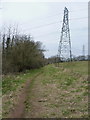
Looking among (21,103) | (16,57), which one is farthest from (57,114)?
(16,57)

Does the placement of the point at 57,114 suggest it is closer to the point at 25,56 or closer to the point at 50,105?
the point at 50,105

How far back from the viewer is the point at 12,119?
9.16 metres

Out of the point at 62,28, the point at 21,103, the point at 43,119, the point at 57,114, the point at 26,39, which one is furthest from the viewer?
the point at 26,39

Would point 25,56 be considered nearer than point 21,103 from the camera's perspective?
No

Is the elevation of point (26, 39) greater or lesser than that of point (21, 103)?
greater

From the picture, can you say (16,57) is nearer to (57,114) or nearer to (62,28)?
(62,28)

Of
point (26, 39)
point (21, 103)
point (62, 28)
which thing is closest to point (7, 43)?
point (26, 39)

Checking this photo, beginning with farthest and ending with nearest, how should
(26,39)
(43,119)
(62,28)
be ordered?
(26,39) < (62,28) < (43,119)

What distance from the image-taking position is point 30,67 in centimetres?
5000

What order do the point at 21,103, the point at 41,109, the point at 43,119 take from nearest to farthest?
1. the point at 43,119
2. the point at 41,109
3. the point at 21,103

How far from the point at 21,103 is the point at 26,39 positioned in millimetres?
38101

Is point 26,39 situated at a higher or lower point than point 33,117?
higher

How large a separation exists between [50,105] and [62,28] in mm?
35365

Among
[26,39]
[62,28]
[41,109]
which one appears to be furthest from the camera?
[26,39]
